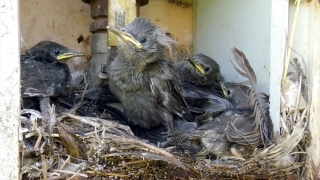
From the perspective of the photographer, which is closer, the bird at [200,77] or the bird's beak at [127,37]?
the bird's beak at [127,37]

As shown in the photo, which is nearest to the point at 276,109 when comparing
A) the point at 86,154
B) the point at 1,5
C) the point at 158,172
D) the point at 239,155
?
the point at 239,155

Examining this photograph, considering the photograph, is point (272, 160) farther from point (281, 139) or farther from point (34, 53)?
point (34, 53)

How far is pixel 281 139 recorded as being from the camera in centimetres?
183

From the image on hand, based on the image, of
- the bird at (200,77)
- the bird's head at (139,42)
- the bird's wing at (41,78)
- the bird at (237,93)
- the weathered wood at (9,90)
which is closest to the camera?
the weathered wood at (9,90)

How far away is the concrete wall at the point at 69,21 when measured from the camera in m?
2.70

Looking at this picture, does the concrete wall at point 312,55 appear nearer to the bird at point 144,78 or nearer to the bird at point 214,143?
the bird at point 214,143

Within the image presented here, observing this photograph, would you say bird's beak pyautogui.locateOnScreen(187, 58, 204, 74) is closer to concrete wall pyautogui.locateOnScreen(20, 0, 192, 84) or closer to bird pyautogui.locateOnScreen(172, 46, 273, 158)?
concrete wall pyautogui.locateOnScreen(20, 0, 192, 84)

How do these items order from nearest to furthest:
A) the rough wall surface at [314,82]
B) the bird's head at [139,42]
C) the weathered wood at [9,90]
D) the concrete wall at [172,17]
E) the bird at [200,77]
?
the weathered wood at [9,90] < the rough wall surface at [314,82] < the bird's head at [139,42] < the bird at [200,77] < the concrete wall at [172,17]

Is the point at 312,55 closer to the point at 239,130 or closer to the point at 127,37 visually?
the point at 239,130

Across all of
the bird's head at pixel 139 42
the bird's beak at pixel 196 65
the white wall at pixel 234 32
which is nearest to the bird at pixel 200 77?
the bird's beak at pixel 196 65

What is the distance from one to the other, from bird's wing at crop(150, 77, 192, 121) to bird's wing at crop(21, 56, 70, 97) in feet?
1.49

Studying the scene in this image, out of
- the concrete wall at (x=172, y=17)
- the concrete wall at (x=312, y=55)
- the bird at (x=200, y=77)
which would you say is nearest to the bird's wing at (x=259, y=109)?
the concrete wall at (x=312, y=55)

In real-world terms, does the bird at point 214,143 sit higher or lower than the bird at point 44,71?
lower

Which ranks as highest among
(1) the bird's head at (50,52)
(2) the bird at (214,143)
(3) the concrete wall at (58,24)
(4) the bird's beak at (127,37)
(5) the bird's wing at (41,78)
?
(3) the concrete wall at (58,24)
